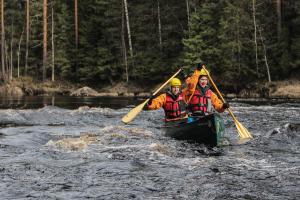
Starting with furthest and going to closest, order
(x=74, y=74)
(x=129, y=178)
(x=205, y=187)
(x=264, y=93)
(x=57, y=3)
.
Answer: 1. (x=57, y=3)
2. (x=74, y=74)
3. (x=264, y=93)
4. (x=129, y=178)
5. (x=205, y=187)

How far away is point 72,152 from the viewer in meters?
11.0

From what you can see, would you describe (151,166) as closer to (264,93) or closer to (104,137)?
(104,137)

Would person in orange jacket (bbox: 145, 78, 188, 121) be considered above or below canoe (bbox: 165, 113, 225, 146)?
above

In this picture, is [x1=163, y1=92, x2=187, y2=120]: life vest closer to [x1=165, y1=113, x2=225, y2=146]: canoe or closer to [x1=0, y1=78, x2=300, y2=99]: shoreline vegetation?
[x1=165, y1=113, x2=225, y2=146]: canoe

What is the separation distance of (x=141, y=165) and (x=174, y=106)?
4771 millimetres

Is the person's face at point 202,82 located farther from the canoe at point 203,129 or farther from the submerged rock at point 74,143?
the submerged rock at point 74,143

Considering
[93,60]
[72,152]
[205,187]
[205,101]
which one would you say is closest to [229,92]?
[93,60]

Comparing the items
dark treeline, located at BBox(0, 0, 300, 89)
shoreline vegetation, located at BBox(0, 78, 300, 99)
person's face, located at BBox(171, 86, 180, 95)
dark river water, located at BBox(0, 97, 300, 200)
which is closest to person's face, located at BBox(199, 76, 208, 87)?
person's face, located at BBox(171, 86, 180, 95)

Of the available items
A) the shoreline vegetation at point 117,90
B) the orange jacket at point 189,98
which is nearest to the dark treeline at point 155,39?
the shoreline vegetation at point 117,90

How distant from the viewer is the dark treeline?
117ft

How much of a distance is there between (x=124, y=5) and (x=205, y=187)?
3691cm

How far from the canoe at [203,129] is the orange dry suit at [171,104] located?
93 cm

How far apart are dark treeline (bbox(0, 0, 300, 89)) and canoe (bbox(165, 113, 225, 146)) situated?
72.1 ft

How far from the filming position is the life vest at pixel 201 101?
45.6ft
